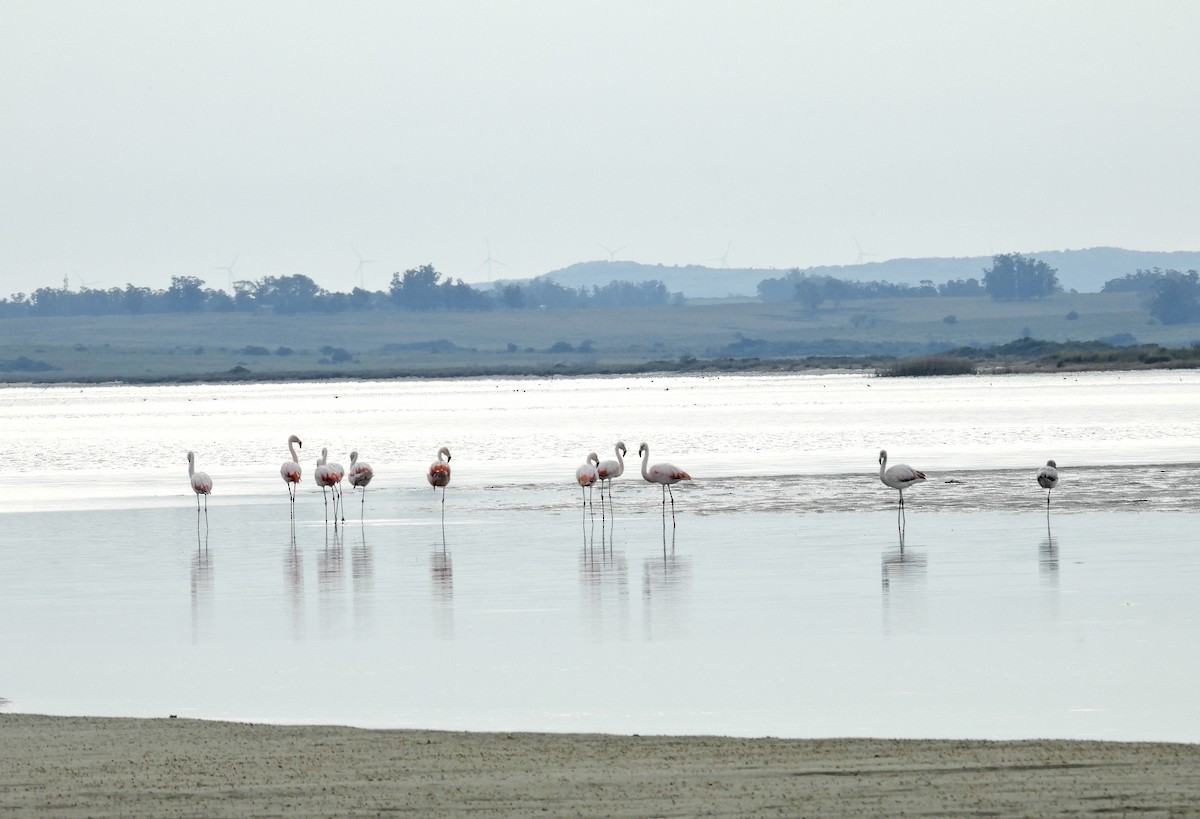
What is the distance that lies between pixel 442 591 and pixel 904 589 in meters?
4.52

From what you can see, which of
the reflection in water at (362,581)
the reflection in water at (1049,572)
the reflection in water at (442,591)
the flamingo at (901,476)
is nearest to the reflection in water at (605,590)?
the reflection in water at (442,591)

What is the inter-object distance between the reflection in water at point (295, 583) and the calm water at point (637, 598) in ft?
0.28

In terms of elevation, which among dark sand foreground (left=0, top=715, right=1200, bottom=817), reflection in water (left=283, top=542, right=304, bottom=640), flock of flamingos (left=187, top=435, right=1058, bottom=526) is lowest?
reflection in water (left=283, top=542, right=304, bottom=640)

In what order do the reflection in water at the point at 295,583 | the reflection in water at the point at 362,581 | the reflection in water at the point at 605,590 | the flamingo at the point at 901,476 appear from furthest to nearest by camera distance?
the flamingo at the point at 901,476
the reflection in water at the point at 362,581
the reflection in water at the point at 295,583
the reflection in water at the point at 605,590

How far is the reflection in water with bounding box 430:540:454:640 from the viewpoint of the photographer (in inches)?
614

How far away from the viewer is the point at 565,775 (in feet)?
31.6

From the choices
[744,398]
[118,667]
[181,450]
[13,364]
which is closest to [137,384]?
[13,364]

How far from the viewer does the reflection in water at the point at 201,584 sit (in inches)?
657

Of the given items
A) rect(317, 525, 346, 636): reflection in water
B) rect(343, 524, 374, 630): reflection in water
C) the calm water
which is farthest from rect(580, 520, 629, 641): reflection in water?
rect(317, 525, 346, 636): reflection in water

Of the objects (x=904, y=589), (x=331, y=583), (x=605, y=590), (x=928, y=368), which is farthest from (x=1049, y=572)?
(x=928, y=368)

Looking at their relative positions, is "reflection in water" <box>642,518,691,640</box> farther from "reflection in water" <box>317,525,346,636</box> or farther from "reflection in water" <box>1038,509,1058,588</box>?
"reflection in water" <box>1038,509,1058,588</box>

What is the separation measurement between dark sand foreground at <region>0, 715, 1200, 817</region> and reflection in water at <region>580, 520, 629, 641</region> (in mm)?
4553

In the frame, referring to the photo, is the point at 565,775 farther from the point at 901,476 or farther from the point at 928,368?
the point at 928,368

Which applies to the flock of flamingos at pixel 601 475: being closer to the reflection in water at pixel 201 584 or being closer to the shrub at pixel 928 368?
the reflection in water at pixel 201 584
